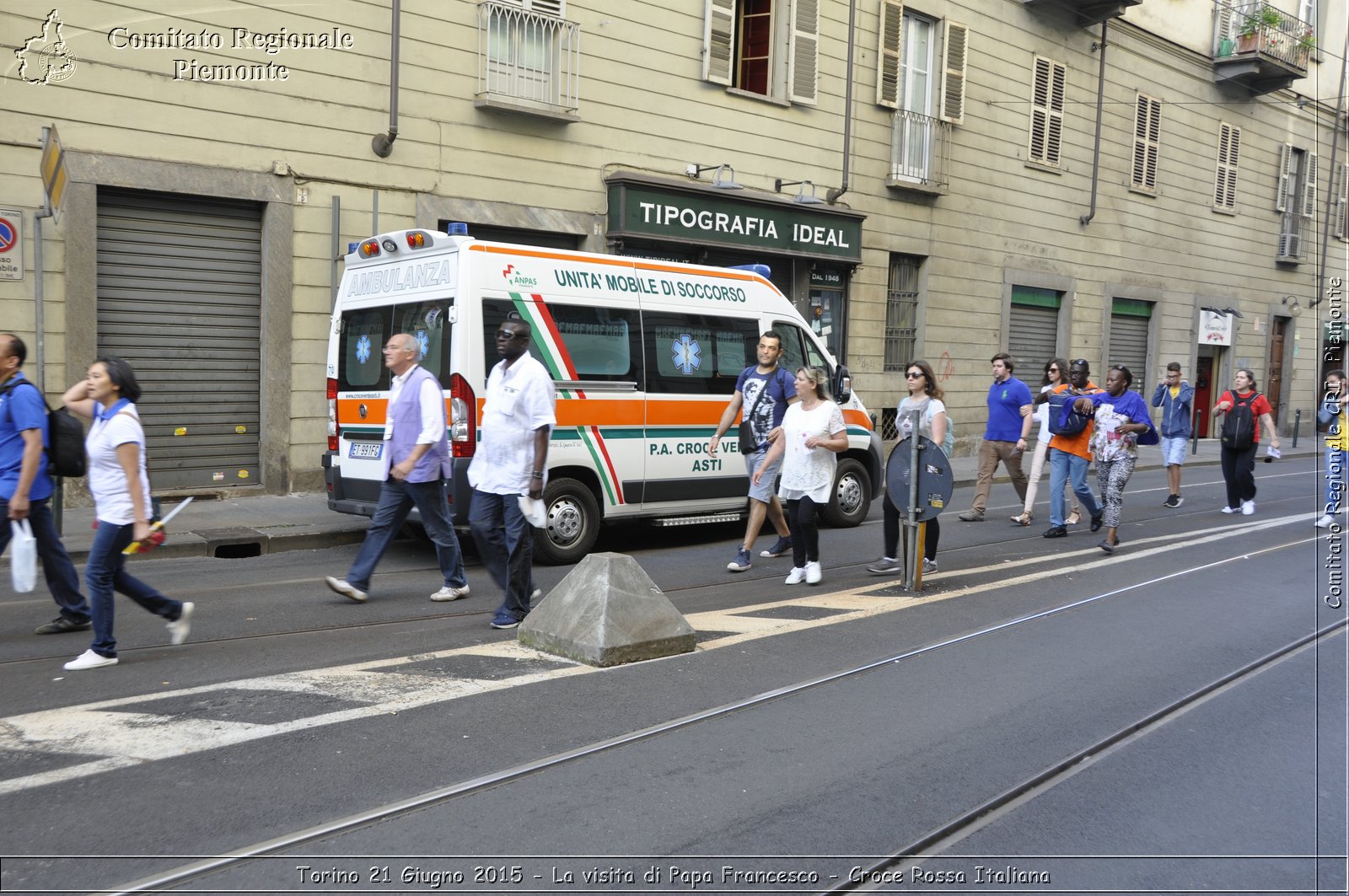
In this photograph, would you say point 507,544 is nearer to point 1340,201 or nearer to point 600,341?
point 600,341

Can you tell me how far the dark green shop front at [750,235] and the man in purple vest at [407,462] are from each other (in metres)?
7.85

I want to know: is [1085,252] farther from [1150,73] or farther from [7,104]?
[7,104]

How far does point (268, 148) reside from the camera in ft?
39.2

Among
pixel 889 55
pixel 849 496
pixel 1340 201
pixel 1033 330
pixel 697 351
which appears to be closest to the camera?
pixel 697 351

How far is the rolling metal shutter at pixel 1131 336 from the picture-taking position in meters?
25.3

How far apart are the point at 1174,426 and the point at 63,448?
13632mm

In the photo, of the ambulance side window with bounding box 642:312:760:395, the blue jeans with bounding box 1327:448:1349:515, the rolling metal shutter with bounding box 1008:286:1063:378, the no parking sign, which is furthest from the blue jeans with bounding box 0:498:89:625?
the rolling metal shutter with bounding box 1008:286:1063:378

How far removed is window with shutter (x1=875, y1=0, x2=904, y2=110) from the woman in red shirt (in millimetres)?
8004

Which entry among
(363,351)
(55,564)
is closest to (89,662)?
(55,564)

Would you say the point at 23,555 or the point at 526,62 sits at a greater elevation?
the point at 526,62

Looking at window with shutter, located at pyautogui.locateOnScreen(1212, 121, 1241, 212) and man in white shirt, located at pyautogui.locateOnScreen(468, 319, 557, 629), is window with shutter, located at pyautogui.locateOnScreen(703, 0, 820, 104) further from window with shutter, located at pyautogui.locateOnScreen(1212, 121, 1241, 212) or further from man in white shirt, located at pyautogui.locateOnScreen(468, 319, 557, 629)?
window with shutter, located at pyautogui.locateOnScreen(1212, 121, 1241, 212)

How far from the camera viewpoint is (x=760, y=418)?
30.2 ft

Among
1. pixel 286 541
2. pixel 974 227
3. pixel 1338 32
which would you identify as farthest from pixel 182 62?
pixel 1338 32

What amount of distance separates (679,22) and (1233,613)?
11326 millimetres
